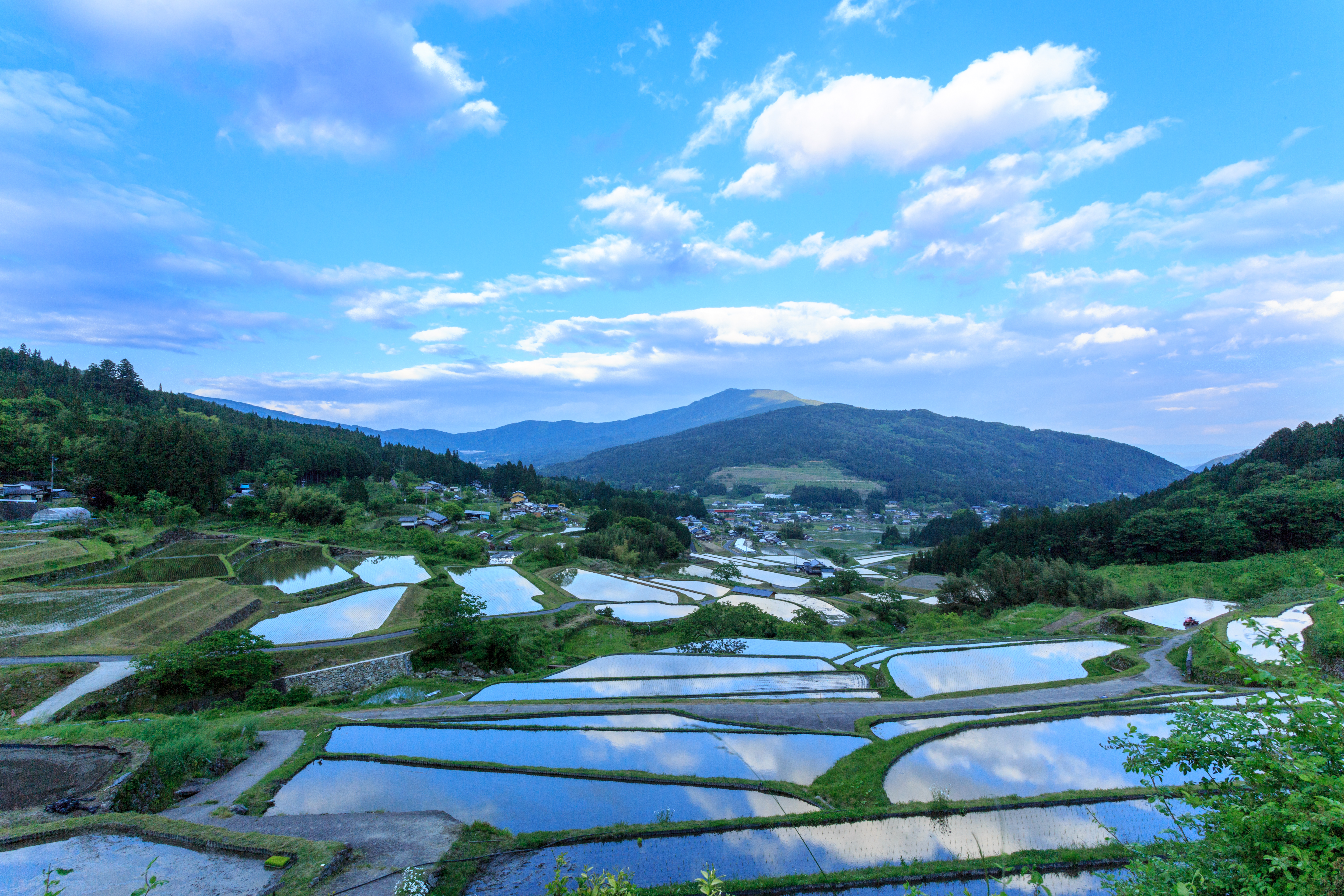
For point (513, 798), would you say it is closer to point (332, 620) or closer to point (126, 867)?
point (126, 867)

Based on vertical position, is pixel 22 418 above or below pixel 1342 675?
above

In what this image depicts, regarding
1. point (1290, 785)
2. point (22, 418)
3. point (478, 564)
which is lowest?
point (478, 564)

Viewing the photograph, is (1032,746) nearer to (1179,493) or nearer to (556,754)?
(556,754)

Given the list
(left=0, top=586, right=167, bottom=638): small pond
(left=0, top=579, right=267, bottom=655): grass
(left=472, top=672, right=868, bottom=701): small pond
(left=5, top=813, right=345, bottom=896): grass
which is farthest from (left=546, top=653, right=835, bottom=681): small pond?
(left=0, top=586, right=167, bottom=638): small pond

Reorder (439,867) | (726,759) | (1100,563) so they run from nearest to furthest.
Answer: (439,867)
(726,759)
(1100,563)

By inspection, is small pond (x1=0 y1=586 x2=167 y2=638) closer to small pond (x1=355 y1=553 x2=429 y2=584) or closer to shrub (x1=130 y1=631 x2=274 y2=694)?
shrub (x1=130 y1=631 x2=274 y2=694)

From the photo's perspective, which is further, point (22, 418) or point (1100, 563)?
point (22, 418)

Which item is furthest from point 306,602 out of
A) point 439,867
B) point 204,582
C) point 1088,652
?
point 1088,652

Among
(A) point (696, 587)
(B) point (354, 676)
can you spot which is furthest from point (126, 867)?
(A) point (696, 587)
